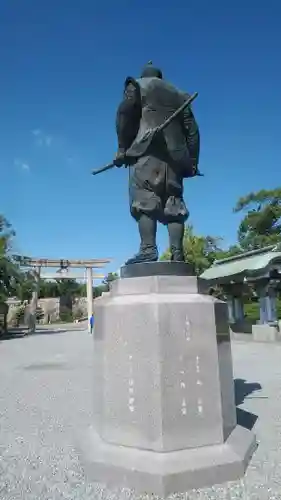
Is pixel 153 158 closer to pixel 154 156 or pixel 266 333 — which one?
pixel 154 156

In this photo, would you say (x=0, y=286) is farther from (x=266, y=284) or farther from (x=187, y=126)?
(x=187, y=126)

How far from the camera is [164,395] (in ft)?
9.38

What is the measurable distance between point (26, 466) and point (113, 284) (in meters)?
1.69

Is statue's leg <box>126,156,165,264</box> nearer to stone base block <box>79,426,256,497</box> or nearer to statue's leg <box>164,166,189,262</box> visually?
statue's leg <box>164,166,189,262</box>

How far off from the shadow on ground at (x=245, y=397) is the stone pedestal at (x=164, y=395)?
3.05 feet

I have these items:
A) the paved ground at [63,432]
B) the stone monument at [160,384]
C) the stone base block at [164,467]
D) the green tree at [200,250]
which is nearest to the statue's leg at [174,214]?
the stone monument at [160,384]

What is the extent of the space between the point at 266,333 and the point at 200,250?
14808 mm

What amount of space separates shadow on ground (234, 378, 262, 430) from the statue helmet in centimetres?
384

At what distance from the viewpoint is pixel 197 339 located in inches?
120

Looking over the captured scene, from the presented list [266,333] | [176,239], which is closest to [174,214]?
[176,239]

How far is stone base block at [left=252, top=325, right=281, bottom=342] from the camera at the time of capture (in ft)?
44.9

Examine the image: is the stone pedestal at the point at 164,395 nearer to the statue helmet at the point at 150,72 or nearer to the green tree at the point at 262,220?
the statue helmet at the point at 150,72

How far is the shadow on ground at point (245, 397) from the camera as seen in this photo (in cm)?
418

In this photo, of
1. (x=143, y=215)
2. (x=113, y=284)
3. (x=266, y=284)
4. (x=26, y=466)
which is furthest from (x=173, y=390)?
(x=266, y=284)
